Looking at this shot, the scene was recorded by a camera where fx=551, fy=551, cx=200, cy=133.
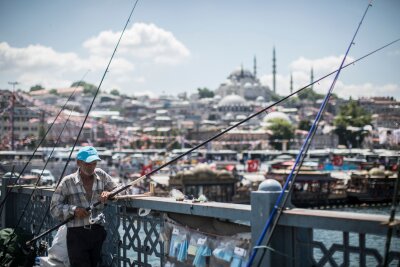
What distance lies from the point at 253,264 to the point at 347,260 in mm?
554

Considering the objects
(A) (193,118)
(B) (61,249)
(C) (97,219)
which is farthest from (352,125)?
(C) (97,219)

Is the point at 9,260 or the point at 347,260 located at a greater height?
the point at 347,260

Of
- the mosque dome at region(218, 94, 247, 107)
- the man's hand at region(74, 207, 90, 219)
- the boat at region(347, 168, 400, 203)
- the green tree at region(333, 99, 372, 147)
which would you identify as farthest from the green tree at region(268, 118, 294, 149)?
the man's hand at region(74, 207, 90, 219)

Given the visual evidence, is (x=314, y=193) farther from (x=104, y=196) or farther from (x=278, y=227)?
(x=278, y=227)

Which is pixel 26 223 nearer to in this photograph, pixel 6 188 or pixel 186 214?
pixel 6 188

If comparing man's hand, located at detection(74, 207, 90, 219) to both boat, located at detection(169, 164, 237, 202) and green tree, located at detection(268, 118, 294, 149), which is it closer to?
boat, located at detection(169, 164, 237, 202)

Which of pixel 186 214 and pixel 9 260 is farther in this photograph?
pixel 9 260

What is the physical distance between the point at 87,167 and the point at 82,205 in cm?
29

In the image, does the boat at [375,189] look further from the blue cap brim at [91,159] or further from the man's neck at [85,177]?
the blue cap brim at [91,159]

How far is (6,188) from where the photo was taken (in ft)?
21.0

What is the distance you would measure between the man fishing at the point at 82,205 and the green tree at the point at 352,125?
95.7 meters

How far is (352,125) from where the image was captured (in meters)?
103

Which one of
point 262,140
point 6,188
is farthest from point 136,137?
point 6,188

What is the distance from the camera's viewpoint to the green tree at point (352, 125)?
99.2m
